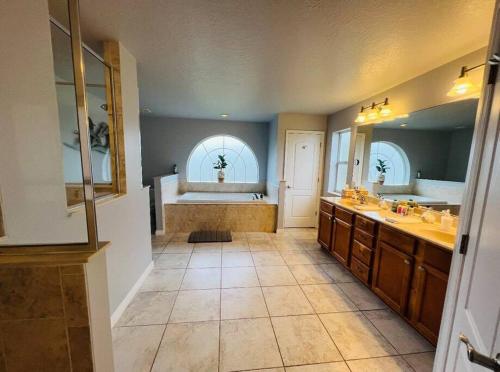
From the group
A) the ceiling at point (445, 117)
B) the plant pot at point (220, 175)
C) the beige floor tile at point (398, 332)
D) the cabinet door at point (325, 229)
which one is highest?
the ceiling at point (445, 117)

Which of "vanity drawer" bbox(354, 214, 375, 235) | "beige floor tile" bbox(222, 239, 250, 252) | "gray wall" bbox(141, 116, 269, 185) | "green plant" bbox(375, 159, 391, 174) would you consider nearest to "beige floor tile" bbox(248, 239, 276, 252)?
"beige floor tile" bbox(222, 239, 250, 252)

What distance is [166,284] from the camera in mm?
2340

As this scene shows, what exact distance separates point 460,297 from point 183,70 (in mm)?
2757

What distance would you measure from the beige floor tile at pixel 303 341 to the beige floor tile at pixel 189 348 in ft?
1.68

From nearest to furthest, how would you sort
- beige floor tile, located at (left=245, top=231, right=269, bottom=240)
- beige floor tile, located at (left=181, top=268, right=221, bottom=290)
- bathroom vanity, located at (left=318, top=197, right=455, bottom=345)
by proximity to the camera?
bathroom vanity, located at (left=318, top=197, right=455, bottom=345) → beige floor tile, located at (left=181, top=268, right=221, bottom=290) → beige floor tile, located at (left=245, top=231, right=269, bottom=240)

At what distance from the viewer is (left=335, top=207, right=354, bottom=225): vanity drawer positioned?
8.39 ft

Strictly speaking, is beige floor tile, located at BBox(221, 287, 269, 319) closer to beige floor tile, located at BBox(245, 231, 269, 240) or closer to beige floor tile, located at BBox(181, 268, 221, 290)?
beige floor tile, located at BBox(181, 268, 221, 290)

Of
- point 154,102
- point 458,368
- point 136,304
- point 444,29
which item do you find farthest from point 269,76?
point 136,304

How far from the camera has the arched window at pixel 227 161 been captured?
17.6 feet

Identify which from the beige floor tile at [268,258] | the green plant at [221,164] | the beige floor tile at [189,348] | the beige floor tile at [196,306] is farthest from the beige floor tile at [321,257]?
the green plant at [221,164]

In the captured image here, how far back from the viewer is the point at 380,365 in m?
1.47

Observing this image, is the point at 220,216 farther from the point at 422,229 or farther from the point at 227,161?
the point at 422,229

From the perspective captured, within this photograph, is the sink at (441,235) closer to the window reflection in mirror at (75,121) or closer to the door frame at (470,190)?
the door frame at (470,190)

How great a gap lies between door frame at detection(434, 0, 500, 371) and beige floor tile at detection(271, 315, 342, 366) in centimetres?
75
